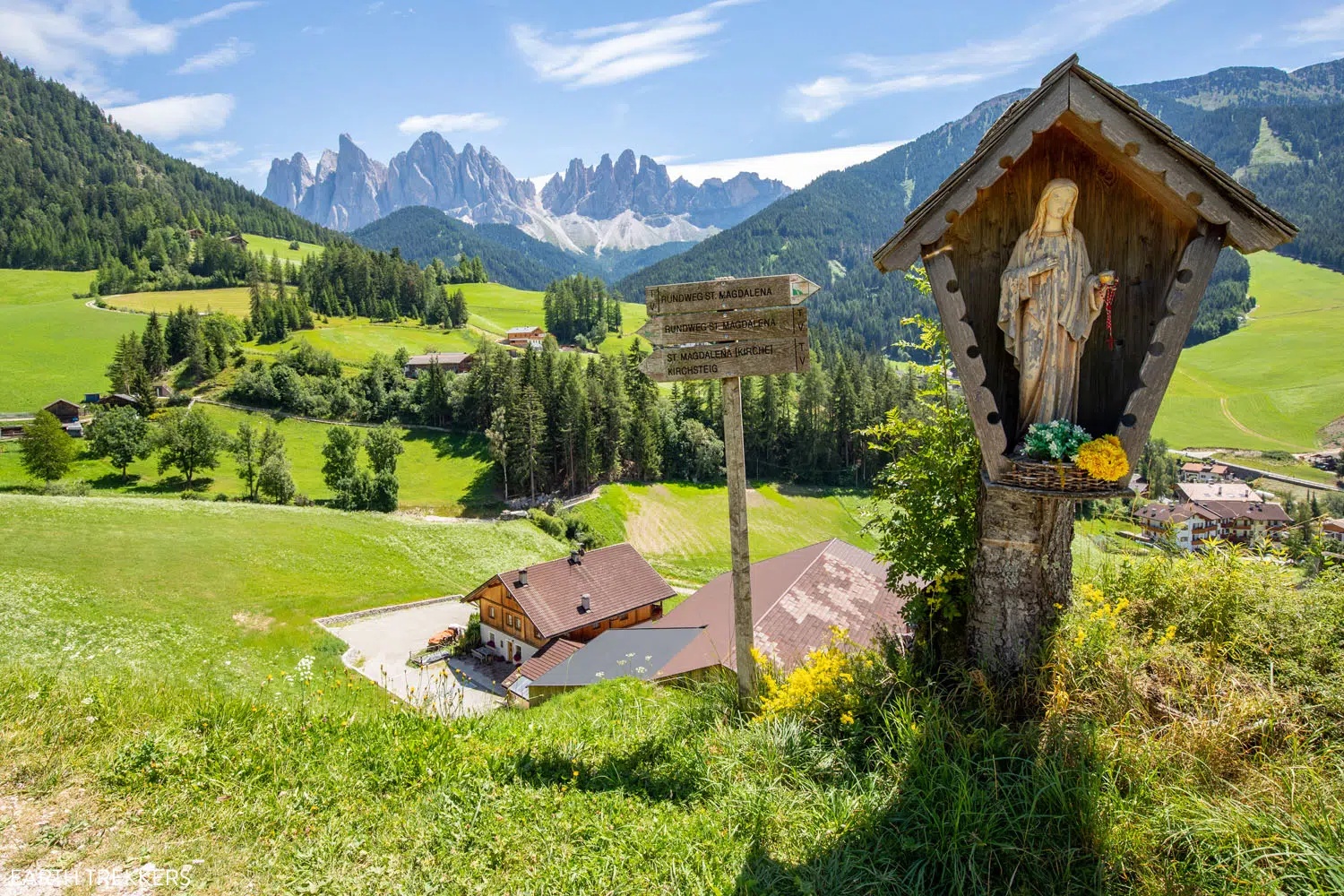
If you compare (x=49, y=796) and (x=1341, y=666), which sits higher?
(x=1341, y=666)

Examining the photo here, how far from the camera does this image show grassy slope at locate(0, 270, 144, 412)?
7431cm

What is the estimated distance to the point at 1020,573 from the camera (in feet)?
18.4

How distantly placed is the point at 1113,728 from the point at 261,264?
168m

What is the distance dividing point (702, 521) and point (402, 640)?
3377 centimetres

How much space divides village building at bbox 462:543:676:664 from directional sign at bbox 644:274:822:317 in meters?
27.2

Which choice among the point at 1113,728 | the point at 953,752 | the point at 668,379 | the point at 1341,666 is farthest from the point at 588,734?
the point at 1341,666

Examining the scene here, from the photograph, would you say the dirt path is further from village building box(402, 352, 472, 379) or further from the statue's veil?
the statue's veil

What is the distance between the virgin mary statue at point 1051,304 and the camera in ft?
16.5

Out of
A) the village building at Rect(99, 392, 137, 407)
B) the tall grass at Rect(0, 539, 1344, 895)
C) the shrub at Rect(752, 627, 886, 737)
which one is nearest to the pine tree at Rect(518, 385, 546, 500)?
the village building at Rect(99, 392, 137, 407)

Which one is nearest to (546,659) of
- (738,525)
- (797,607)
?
(797,607)

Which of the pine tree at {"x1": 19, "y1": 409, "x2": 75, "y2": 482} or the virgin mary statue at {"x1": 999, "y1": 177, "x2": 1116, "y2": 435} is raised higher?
the virgin mary statue at {"x1": 999, "y1": 177, "x2": 1116, "y2": 435}

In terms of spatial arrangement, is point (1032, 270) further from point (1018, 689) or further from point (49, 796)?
point (49, 796)

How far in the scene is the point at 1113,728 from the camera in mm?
4586

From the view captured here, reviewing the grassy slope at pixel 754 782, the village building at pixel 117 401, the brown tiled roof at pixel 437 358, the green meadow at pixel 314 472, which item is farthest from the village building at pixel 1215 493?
the village building at pixel 117 401
